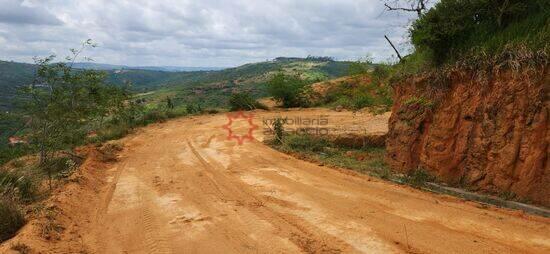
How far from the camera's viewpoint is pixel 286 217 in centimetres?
695

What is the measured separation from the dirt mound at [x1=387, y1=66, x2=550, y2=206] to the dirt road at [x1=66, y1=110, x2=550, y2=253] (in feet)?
2.79

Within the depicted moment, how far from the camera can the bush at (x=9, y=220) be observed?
6.45 m

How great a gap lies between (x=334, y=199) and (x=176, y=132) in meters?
11.3

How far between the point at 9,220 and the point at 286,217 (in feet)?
13.1

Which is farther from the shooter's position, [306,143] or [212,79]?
[212,79]

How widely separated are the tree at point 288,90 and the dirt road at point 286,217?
17.6 m

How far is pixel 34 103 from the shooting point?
11766mm

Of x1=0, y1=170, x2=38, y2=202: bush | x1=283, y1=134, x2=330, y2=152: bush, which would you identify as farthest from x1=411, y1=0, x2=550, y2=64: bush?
x1=0, y1=170, x2=38, y2=202: bush

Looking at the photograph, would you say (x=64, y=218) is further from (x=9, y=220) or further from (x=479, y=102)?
(x=479, y=102)

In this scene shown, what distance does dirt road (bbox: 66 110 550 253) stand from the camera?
19.1 ft

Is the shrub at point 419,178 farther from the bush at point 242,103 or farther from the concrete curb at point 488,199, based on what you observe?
the bush at point 242,103

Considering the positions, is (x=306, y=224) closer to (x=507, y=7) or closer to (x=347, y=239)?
(x=347, y=239)

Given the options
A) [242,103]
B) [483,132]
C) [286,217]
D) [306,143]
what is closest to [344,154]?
[306,143]

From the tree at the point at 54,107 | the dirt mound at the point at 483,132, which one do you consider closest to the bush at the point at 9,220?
the tree at the point at 54,107
